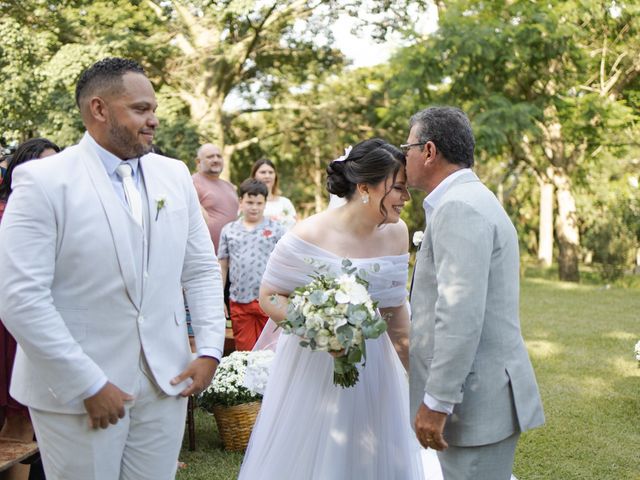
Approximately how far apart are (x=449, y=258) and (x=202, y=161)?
5968 mm

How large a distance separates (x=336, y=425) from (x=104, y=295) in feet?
5.66

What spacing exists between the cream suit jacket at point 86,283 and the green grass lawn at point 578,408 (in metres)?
2.93

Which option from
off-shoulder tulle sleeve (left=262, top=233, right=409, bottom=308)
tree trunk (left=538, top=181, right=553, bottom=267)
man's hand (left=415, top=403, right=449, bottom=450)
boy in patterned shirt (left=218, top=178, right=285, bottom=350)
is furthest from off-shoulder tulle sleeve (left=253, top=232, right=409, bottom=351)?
tree trunk (left=538, top=181, right=553, bottom=267)

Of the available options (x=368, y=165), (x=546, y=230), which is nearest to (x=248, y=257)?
(x=368, y=165)

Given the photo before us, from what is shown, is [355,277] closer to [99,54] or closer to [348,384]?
[348,384]

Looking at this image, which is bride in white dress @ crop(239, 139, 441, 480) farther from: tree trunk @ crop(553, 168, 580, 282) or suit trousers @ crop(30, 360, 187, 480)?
tree trunk @ crop(553, 168, 580, 282)

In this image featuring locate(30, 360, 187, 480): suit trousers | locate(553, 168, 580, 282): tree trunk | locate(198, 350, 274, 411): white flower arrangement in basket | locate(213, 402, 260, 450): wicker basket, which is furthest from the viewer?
locate(553, 168, 580, 282): tree trunk

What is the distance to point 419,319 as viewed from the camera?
3.21 m

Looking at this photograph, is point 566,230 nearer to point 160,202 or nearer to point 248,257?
point 248,257

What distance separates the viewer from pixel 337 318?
3.30 metres

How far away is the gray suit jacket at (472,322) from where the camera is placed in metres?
2.90

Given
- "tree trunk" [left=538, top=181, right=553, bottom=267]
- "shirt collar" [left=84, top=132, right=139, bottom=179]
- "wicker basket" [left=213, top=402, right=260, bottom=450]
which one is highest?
"shirt collar" [left=84, top=132, right=139, bottom=179]

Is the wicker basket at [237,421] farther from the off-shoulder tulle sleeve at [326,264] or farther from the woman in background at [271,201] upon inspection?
the woman in background at [271,201]

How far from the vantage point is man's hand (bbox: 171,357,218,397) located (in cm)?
287
